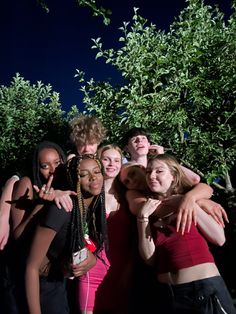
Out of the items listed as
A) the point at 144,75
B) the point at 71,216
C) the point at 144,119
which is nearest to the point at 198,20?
the point at 144,75

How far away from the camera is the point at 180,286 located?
8.27 feet

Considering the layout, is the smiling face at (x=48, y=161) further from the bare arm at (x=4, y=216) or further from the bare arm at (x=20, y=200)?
the bare arm at (x=4, y=216)

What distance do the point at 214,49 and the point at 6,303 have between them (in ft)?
29.9

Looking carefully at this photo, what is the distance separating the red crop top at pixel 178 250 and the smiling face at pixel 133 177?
0.81m

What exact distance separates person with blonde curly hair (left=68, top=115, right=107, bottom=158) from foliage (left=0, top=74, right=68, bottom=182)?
28.6 feet

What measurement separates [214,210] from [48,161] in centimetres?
168

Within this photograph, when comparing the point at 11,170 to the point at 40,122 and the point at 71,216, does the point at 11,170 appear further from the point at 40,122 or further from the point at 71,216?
the point at 71,216

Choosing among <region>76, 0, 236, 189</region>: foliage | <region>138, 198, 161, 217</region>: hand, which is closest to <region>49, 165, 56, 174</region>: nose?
<region>138, 198, 161, 217</region>: hand

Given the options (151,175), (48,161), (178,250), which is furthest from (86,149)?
(178,250)

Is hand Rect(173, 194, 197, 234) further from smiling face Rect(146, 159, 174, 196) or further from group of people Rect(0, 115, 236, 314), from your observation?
smiling face Rect(146, 159, 174, 196)

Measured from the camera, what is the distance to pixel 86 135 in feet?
13.5

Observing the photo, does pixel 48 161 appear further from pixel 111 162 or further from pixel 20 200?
pixel 111 162

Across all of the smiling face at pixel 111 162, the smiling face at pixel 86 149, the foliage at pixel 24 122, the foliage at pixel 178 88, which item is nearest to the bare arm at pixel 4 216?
the smiling face at pixel 111 162

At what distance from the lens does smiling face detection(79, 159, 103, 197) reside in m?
2.80
